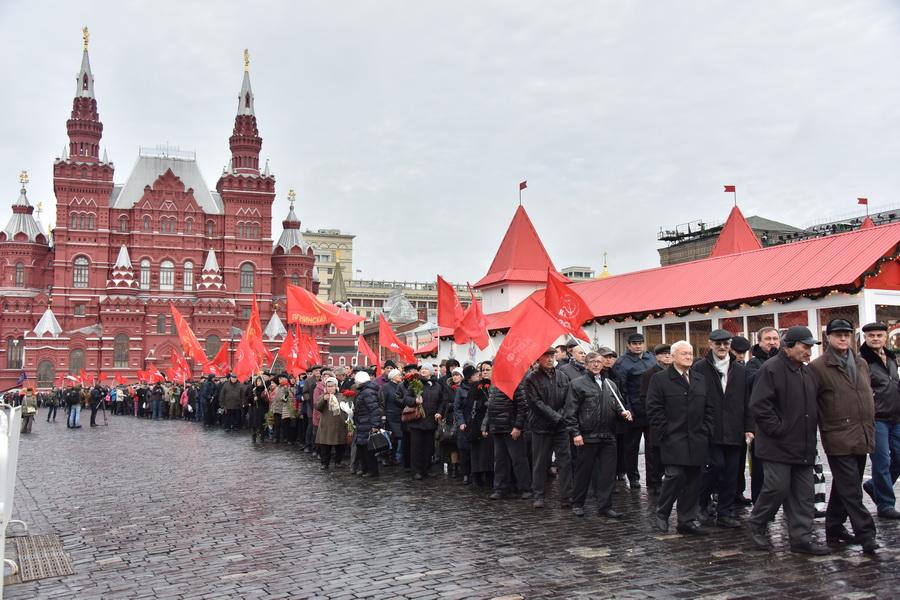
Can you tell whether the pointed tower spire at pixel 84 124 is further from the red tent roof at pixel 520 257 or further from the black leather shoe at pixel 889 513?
the black leather shoe at pixel 889 513

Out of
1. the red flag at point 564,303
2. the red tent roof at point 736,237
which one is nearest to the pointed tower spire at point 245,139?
the red tent roof at point 736,237

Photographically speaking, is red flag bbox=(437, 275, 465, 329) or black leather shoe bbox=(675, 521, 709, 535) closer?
black leather shoe bbox=(675, 521, 709, 535)

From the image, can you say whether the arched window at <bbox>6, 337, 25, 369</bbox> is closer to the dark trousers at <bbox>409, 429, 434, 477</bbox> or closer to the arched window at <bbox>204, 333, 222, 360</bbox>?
the arched window at <bbox>204, 333, 222, 360</bbox>

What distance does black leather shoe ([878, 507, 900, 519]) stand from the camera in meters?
7.79

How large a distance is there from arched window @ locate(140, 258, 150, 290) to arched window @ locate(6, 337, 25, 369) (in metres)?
11.2

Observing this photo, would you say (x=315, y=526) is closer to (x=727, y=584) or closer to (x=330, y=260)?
(x=727, y=584)

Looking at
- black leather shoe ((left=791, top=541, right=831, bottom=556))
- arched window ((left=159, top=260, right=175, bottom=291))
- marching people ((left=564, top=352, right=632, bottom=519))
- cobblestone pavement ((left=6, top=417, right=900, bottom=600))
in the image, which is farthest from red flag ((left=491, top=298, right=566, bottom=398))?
arched window ((left=159, top=260, right=175, bottom=291))

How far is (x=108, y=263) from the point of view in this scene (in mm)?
70125

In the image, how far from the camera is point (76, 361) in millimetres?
65938

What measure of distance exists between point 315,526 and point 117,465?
834cm

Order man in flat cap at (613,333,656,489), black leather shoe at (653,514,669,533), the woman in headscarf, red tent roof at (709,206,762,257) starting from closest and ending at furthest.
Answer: black leather shoe at (653,514,669,533) → man in flat cap at (613,333,656,489) → the woman in headscarf → red tent roof at (709,206,762,257)

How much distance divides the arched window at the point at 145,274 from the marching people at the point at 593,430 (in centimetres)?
6841

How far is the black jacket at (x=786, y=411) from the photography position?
675cm

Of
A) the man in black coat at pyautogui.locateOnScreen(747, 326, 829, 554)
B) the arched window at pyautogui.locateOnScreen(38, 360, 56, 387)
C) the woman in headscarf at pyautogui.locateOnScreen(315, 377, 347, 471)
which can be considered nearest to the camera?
the man in black coat at pyautogui.locateOnScreen(747, 326, 829, 554)
